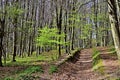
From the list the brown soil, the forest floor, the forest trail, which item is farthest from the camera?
the forest trail

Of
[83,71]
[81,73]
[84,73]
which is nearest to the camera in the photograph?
[84,73]

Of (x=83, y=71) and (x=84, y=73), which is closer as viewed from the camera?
(x=84, y=73)

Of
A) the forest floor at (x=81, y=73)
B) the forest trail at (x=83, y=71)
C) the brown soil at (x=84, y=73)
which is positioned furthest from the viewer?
the forest trail at (x=83, y=71)

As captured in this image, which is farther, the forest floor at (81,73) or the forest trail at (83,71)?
the forest trail at (83,71)

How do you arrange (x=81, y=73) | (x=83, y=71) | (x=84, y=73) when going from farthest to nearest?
(x=83, y=71), (x=81, y=73), (x=84, y=73)

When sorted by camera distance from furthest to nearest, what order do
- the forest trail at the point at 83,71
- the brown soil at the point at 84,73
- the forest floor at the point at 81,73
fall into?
1. the forest trail at the point at 83,71
2. the brown soil at the point at 84,73
3. the forest floor at the point at 81,73

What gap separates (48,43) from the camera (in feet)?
105

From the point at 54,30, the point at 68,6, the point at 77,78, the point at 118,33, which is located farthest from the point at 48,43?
the point at 68,6

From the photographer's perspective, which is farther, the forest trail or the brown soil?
the forest trail

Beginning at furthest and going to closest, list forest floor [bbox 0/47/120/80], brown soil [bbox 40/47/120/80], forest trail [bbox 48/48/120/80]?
1. forest trail [bbox 48/48/120/80]
2. brown soil [bbox 40/47/120/80]
3. forest floor [bbox 0/47/120/80]

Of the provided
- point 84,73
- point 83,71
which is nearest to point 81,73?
point 84,73

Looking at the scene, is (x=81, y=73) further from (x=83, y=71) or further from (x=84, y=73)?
(x=83, y=71)

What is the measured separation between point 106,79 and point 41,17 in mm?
47587

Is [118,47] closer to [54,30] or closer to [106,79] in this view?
[106,79]
